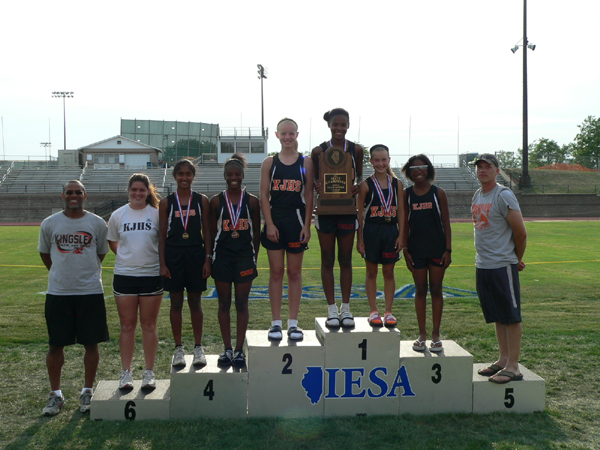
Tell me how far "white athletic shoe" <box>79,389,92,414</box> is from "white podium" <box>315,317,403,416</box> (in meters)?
1.94

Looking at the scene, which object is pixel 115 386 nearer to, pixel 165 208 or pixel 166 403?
pixel 166 403

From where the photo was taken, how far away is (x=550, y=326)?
6953 millimetres

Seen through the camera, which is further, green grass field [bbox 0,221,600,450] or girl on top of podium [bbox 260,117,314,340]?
girl on top of podium [bbox 260,117,314,340]

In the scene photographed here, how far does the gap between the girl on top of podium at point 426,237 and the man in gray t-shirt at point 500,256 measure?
0.98 ft

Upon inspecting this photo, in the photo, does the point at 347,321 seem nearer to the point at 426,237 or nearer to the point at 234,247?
the point at 426,237

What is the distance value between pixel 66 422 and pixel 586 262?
40.3 ft

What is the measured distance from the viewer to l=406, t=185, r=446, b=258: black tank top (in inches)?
187

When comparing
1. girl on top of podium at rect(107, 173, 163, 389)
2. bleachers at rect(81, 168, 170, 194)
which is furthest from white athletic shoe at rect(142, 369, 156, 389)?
bleachers at rect(81, 168, 170, 194)

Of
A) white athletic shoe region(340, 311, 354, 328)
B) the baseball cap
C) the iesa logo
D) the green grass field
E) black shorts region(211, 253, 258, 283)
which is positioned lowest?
the green grass field

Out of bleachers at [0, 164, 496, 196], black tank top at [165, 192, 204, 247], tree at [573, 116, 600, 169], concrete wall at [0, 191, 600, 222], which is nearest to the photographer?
black tank top at [165, 192, 204, 247]

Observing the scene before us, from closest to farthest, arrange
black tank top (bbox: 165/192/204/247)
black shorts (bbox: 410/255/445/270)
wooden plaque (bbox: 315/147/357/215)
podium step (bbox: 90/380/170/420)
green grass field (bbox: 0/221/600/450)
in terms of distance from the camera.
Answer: green grass field (bbox: 0/221/600/450) → podium step (bbox: 90/380/170/420) → black tank top (bbox: 165/192/204/247) → wooden plaque (bbox: 315/147/357/215) → black shorts (bbox: 410/255/445/270)

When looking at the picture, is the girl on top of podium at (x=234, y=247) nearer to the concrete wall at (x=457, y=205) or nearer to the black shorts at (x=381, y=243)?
the black shorts at (x=381, y=243)

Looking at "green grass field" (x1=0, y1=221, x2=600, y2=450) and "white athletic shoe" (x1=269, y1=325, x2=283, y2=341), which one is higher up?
"white athletic shoe" (x1=269, y1=325, x2=283, y2=341)

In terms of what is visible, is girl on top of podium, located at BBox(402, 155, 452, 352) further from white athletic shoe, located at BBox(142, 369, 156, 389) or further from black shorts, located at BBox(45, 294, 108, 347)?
black shorts, located at BBox(45, 294, 108, 347)
